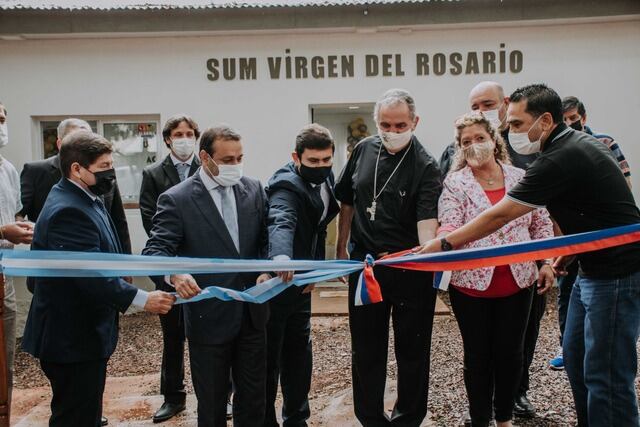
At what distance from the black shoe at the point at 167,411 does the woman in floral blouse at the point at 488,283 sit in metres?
2.20

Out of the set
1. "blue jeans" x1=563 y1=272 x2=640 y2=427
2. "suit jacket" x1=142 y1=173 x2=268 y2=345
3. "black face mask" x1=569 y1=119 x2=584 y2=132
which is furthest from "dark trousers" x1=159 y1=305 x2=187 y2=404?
"black face mask" x1=569 y1=119 x2=584 y2=132

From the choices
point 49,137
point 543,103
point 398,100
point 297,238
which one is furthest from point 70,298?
point 49,137

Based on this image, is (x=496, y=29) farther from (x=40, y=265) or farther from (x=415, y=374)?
(x=40, y=265)

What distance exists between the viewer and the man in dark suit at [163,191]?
13.9 feet

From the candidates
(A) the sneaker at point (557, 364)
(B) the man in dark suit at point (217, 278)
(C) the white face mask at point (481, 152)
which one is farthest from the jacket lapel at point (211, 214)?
(A) the sneaker at point (557, 364)

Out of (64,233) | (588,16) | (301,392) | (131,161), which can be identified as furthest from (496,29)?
(64,233)

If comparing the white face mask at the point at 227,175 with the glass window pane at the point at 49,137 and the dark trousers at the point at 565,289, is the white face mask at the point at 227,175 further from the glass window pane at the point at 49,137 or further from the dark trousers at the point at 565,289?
the glass window pane at the point at 49,137

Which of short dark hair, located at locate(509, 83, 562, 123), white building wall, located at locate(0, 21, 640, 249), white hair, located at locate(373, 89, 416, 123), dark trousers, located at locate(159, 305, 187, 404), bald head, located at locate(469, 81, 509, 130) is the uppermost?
white building wall, located at locate(0, 21, 640, 249)

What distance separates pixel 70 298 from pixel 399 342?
1.89m

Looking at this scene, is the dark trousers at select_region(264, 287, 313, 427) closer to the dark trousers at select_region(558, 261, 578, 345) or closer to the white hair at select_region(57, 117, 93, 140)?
the white hair at select_region(57, 117, 93, 140)

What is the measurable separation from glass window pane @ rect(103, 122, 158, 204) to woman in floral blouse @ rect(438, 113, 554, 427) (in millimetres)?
6194

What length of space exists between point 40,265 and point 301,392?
5.99 ft

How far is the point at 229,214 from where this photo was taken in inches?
124

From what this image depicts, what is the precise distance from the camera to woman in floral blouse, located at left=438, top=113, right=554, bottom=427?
131 inches
